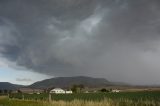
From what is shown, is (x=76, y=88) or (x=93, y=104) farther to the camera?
(x=76, y=88)

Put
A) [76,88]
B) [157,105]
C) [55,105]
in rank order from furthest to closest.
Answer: [76,88]
[55,105]
[157,105]

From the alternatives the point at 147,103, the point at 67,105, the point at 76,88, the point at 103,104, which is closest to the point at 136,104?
the point at 147,103

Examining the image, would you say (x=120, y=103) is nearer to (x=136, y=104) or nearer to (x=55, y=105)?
(x=136, y=104)

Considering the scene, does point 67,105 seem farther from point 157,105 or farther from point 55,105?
point 157,105

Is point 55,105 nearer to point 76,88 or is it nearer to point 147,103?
point 147,103

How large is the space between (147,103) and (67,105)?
831 cm

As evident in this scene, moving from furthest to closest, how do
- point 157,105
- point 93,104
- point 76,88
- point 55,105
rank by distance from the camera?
point 76,88, point 55,105, point 93,104, point 157,105

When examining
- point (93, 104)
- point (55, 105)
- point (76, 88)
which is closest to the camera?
point (93, 104)

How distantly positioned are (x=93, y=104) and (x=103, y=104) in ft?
3.38

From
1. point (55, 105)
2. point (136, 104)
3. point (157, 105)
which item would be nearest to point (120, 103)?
point (136, 104)

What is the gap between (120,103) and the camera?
34281mm

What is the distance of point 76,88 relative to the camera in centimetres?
19738

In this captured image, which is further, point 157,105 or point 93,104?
point 93,104

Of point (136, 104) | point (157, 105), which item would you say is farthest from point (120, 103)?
point (157, 105)
